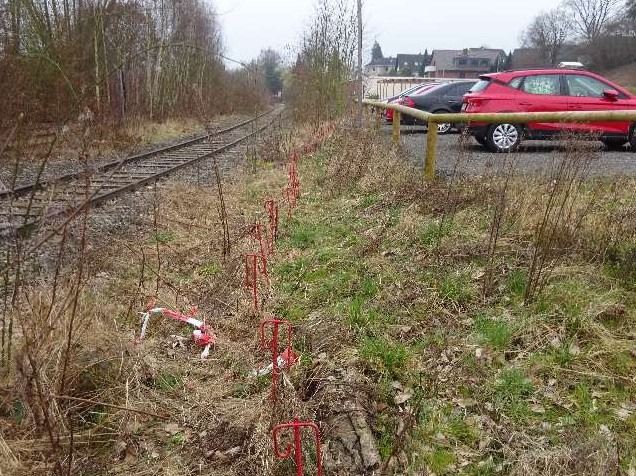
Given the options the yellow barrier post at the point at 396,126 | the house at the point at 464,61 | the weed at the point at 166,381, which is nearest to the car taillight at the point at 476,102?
the yellow barrier post at the point at 396,126

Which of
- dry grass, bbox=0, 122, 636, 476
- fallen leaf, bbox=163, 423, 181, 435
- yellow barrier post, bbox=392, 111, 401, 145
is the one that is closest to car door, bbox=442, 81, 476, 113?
yellow barrier post, bbox=392, 111, 401, 145

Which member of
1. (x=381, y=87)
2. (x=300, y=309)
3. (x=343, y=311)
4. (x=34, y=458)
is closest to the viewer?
(x=34, y=458)

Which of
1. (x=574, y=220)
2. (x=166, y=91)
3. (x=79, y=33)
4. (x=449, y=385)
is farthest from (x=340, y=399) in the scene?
(x=166, y=91)

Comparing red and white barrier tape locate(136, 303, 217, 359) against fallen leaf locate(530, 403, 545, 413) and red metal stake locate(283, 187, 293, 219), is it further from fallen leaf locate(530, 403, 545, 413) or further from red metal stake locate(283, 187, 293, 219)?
red metal stake locate(283, 187, 293, 219)

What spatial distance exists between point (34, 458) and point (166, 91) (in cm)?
2469

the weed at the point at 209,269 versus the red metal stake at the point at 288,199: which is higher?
the red metal stake at the point at 288,199

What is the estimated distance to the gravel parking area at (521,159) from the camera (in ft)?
18.6

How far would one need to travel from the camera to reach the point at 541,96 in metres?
9.85

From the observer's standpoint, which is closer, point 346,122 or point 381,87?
point 346,122

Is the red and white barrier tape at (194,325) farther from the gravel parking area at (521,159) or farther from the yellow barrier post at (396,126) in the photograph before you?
the yellow barrier post at (396,126)

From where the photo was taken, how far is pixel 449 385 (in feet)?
10.2

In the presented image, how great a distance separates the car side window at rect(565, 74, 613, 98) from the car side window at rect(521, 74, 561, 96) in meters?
0.21

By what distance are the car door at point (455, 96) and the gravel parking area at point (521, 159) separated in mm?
4107

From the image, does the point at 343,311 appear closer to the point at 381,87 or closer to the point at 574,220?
the point at 574,220
